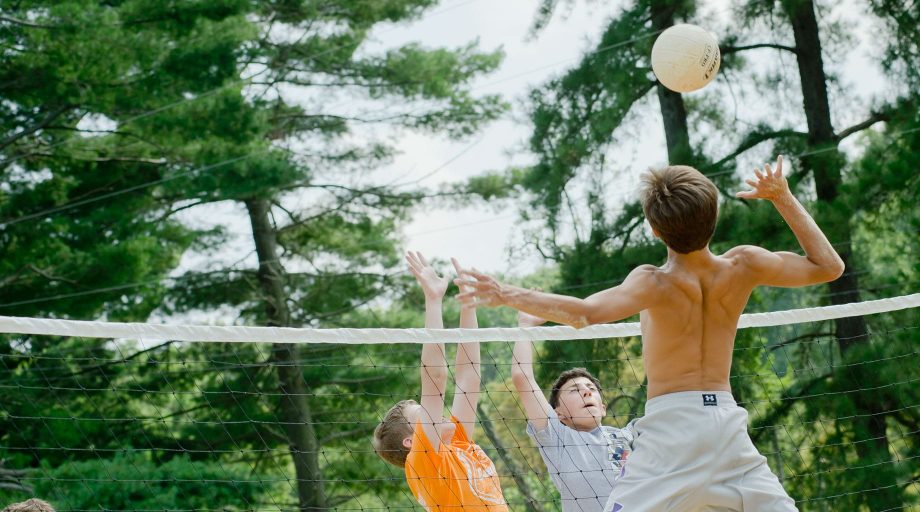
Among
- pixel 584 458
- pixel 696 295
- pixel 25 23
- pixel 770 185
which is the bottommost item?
pixel 584 458

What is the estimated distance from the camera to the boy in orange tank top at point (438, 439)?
11.9 feet

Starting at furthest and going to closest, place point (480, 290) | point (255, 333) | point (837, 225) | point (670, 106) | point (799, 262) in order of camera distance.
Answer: point (670, 106)
point (837, 225)
point (255, 333)
point (799, 262)
point (480, 290)

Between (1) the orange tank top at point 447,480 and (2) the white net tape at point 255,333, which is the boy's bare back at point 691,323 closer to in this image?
(1) the orange tank top at point 447,480

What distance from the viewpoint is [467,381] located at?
392 cm

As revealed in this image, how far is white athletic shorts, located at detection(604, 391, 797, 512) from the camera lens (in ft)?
9.46

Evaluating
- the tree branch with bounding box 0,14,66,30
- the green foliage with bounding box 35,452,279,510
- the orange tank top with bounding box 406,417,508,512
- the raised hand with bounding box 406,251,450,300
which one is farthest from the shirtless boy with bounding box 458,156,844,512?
the tree branch with bounding box 0,14,66,30

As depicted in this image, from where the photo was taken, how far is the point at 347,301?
51.5 ft

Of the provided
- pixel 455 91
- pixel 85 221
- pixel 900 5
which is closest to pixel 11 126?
pixel 85 221

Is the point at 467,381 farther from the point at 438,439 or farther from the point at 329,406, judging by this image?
the point at 329,406

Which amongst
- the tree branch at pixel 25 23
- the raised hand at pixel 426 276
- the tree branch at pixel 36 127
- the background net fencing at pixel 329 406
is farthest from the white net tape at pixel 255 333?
the tree branch at pixel 36 127

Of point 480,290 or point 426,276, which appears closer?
point 480,290

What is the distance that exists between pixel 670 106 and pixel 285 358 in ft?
21.2

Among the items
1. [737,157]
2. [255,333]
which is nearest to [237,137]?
[737,157]

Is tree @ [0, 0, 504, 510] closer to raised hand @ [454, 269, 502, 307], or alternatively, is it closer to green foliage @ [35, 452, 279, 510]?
green foliage @ [35, 452, 279, 510]
